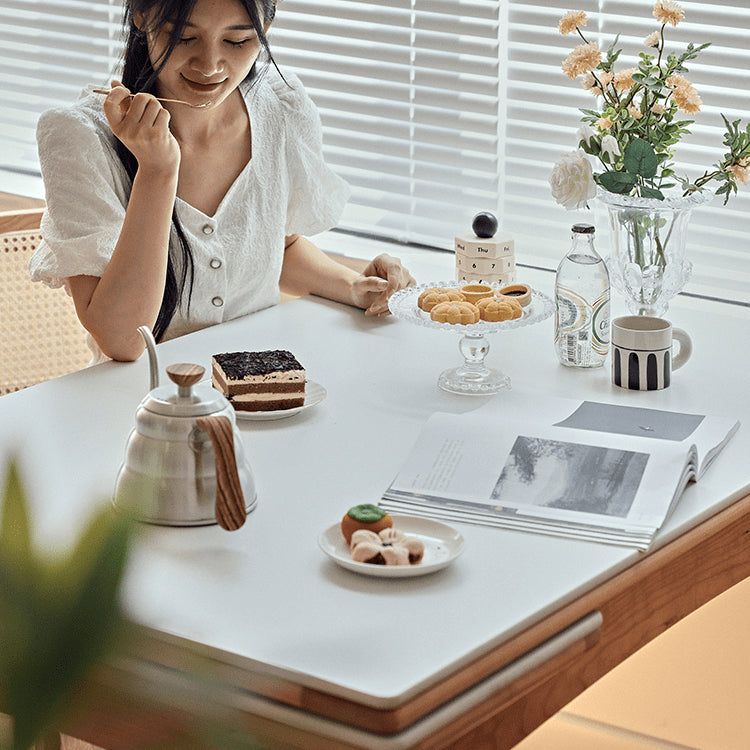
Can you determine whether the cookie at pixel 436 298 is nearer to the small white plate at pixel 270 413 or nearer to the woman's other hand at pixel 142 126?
the small white plate at pixel 270 413

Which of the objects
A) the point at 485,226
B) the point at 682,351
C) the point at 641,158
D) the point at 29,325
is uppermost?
the point at 641,158

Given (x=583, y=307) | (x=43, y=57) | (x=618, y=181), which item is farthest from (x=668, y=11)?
(x=43, y=57)

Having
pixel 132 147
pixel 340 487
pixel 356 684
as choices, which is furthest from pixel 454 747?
pixel 132 147

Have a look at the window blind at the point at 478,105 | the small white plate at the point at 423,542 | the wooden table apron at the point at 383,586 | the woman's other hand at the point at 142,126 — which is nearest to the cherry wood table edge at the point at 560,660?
the wooden table apron at the point at 383,586

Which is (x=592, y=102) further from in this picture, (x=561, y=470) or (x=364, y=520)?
(x=364, y=520)

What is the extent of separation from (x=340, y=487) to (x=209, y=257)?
719 millimetres

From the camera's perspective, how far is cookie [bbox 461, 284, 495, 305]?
4.66ft

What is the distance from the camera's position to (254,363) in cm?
131

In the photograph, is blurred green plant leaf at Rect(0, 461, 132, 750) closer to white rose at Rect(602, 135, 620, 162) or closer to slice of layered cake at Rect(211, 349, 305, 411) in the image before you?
slice of layered cake at Rect(211, 349, 305, 411)

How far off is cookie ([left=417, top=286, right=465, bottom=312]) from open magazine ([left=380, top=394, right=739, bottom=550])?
211 millimetres

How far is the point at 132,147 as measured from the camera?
1.46 m

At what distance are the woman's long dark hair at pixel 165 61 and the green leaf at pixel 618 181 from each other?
1.70ft

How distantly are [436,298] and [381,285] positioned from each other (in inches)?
10.2

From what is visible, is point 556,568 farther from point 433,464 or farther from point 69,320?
point 69,320
